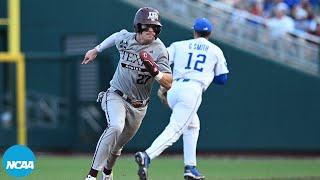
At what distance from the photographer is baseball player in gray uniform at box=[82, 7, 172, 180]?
30.7 ft

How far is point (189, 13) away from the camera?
63.3 feet

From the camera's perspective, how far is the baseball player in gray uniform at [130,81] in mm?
9367

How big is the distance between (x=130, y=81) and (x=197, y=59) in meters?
1.52

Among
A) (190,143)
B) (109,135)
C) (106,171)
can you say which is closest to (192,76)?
(190,143)

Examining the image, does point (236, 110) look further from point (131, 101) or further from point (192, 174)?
point (131, 101)

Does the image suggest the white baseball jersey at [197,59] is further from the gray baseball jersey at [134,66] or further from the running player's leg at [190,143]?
the gray baseball jersey at [134,66]

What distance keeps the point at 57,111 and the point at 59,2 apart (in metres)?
Result: 2.59

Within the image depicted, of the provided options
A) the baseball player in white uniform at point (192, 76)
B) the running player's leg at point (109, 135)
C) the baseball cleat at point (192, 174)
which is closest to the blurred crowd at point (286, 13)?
the baseball player in white uniform at point (192, 76)

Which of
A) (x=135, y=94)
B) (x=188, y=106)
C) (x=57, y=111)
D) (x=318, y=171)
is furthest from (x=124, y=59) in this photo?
(x=57, y=111)

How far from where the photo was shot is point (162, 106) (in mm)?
19781

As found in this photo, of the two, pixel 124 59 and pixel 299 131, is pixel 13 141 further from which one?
pixel 124 59

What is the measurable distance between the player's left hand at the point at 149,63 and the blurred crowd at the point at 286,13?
9998 mm

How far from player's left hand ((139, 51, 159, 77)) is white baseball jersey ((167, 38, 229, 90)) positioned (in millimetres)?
1805

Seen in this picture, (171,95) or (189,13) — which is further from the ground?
(189,13)
